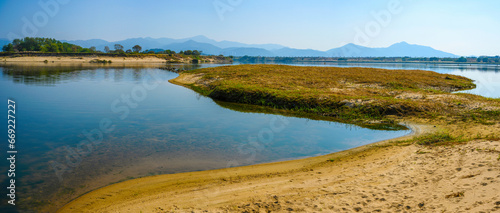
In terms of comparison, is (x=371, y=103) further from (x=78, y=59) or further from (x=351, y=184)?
(x=78, y=59)

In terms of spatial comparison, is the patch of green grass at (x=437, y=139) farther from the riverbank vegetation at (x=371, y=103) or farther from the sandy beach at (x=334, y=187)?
the riverbank vegetation at (x=371, y=103)

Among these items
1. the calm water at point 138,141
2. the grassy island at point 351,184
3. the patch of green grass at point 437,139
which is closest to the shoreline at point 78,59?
the calm water at point 138,141

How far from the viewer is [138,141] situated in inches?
592

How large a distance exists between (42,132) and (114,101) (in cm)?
1233

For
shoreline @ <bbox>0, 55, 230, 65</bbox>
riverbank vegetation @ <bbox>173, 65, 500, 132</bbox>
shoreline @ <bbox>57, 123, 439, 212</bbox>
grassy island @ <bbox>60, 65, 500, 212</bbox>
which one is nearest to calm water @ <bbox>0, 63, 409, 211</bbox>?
shoreline @ <bbox>57, 123, 439, 212</bbox>

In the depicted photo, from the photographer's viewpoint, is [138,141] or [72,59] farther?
[72,59]

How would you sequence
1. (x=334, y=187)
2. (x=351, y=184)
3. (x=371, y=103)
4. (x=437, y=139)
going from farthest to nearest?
1. (x=371, y=103)
2. (x=437, y=139)
3. (x=351, y=184)
4. (x=334, y=187)

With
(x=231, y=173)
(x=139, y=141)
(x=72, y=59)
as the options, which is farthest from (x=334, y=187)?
(x=72, y=59)

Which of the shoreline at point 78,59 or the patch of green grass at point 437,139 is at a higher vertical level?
the shoreline at point 78,59

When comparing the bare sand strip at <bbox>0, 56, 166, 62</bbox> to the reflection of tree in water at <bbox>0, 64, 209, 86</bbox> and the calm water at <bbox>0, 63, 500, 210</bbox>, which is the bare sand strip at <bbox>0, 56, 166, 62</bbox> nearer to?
the reflection of tree in water at <bbox>0, 64, 209, 86</bbox>

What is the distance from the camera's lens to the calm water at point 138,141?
34.9 feet

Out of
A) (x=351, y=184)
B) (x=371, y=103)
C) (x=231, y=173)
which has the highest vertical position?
(x=371, y=103)

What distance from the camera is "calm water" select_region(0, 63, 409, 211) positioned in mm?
10648

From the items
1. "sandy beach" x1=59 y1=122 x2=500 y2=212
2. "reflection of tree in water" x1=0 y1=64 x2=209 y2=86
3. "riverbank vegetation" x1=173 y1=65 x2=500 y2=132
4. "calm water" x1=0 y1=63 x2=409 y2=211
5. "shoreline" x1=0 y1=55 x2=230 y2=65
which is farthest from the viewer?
"shoreline" x1=0 y1=55 x2=230 y2=65
